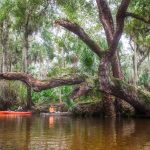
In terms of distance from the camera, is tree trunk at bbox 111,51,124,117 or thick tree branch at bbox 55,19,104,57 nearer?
thick tree branch at bbox 55,19,104,57

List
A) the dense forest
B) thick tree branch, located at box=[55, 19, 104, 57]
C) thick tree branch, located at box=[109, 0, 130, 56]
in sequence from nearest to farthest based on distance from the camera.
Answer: thick tree branch, located at box=[109, 0, 130, 56] → thick tree branch, located at box=[55, 19, 104, 57] → the dense forest

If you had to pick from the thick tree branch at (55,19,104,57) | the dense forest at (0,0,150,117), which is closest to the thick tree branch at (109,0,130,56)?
the dense forest at (0,0,150,117)

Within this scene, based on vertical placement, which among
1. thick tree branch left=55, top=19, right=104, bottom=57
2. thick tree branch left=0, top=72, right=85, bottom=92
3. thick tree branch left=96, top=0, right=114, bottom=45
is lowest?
thick tree branch left=0, top=72, right=85, bottom=92

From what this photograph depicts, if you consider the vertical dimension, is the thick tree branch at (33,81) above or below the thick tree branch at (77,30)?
below

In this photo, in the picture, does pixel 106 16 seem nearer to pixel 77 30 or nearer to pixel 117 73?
pixel 77 30

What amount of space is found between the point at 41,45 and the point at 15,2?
25860 millimetres

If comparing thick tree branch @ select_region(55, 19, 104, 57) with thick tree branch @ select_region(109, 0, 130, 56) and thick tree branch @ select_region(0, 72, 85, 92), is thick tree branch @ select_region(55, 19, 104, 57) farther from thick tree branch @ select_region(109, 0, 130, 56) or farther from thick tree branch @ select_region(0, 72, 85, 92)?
thick tree branch @ select_region(0, 72, 85, 92)

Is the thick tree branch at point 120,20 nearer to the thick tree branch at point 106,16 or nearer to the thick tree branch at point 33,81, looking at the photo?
the thick tree branch at point 106,16

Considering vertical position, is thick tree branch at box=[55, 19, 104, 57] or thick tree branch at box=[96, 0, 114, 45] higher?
thick tree branch at box=[96, 0, 114, 45]

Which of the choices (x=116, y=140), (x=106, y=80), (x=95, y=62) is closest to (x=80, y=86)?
(x=106, y=80)

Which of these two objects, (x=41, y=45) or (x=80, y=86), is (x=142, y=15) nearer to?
(x=80, y=86)

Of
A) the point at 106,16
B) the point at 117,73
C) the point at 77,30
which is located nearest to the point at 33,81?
the point at 77,30

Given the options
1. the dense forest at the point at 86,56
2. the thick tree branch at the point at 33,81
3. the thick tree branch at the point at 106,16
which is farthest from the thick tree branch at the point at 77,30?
the thick tree branch at the point at 33,81

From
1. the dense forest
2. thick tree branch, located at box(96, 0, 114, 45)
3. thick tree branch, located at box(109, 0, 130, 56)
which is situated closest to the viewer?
thick tree branch, located at box(109, 0, 130, 56)
